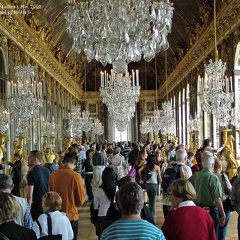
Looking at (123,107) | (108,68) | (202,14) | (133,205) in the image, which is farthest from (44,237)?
(108,68)

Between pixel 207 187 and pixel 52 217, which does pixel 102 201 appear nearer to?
pixel 52 217

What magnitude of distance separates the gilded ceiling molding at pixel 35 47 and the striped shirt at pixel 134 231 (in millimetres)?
13557

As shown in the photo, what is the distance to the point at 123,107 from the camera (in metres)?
17.3

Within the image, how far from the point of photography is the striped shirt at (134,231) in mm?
3047

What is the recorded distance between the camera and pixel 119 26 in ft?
21.4

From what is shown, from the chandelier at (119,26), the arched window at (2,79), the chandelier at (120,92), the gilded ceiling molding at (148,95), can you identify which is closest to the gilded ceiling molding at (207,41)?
the chandelier at (120,92)

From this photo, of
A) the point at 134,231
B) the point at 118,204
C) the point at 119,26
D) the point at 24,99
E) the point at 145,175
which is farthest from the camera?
the point at 24,99

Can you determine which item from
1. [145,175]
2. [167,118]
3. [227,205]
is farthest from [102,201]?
[167,118]

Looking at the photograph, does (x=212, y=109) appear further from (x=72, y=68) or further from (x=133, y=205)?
(x=72, y=68)

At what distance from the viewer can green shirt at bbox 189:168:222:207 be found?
6.00 m

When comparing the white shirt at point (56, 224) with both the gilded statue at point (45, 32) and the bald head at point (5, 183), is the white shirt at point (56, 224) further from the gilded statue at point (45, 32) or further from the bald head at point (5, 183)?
the gilded statue at point (45, 32)

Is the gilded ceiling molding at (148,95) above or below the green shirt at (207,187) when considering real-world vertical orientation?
above

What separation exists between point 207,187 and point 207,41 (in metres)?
16.4

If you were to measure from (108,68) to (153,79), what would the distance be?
4.33 m
